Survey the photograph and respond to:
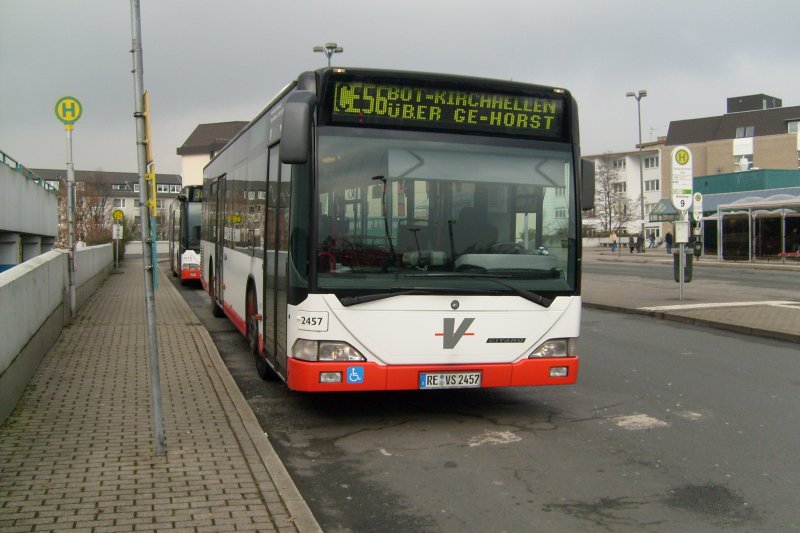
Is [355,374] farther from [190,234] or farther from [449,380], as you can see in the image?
[190,234]

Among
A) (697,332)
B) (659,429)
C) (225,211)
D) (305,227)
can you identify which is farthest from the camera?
(697,332)

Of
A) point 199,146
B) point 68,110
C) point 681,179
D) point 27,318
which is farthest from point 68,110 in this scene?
point 199,146

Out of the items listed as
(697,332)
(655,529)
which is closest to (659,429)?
(655,529)

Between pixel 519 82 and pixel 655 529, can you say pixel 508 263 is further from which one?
pixel 655 529

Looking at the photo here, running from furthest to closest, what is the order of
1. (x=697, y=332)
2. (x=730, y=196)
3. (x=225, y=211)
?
(x=730, y=196) < (x=697, y=332) < (x=225, y=211)

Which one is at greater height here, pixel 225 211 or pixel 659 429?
pixel 225 211

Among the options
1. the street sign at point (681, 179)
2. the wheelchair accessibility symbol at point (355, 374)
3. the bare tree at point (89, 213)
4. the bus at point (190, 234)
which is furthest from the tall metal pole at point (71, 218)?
the bare tree at point (89, 213)

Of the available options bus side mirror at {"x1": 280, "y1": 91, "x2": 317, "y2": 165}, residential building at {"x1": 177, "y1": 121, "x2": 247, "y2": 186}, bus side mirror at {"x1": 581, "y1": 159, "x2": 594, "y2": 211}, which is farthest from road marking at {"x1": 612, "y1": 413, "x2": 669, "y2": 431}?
residential building at {"x1": 177, "y1": 121, "x2": 247, "y2": 186}

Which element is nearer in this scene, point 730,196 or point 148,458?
point 148,458

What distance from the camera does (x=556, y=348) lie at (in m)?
7.10

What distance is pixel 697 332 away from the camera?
1373cm

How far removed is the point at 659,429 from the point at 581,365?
11.4ft

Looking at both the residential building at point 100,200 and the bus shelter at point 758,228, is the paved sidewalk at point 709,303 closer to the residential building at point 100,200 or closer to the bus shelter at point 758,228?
the residential building at point 100,200

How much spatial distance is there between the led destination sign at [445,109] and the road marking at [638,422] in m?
2.74
